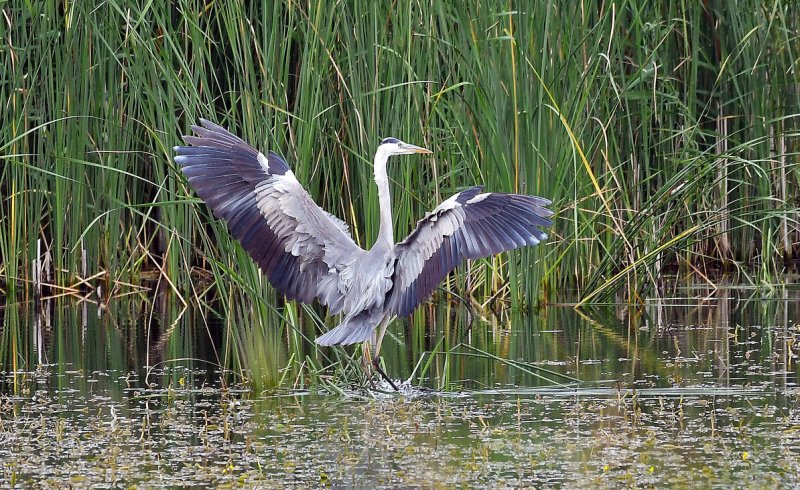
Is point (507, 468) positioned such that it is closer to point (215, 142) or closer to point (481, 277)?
point (215, 142)

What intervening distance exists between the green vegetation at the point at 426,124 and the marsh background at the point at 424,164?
0.08 ft

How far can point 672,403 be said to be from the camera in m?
5.20

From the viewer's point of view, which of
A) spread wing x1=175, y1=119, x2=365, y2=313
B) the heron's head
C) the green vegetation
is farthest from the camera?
the green vegetation

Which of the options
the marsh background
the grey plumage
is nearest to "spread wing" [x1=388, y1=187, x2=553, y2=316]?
the grey plumage

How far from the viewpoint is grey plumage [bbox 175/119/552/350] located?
18.5 ft

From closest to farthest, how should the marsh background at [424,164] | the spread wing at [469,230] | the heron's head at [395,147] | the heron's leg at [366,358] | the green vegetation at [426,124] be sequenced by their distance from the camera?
1. the spread wing at [469,230]
2. the heron's leg at [366,358]
3. the heron's head at [395,147]
4. the marsh background at [424,164]
5. the green vegetation at [426,124]

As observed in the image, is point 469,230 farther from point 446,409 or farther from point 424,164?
point 424,164

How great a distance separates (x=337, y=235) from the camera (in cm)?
604

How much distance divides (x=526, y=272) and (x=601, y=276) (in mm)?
603

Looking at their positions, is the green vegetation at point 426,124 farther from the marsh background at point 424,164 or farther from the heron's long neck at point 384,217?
the heron's long neck at point 384,217

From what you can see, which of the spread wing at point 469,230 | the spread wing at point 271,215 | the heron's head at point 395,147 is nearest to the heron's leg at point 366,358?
the spread wing at point 271,215

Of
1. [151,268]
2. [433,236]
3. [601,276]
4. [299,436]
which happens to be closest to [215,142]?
[433,236]

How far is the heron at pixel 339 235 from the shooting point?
5.63 m

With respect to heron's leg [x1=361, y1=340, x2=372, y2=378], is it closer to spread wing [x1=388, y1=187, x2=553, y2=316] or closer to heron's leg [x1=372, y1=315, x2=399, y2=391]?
heron's leg [x1=372, y1=315, x2=399, y2=391]
